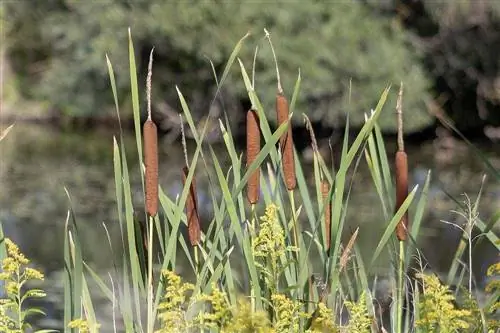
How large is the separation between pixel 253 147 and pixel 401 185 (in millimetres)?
346

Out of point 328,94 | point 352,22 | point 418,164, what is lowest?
point 418,164

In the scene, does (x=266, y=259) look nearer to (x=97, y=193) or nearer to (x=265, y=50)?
(x=97, y=193)

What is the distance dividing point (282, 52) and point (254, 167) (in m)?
16.7

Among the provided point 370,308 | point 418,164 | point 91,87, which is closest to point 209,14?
point 91,87

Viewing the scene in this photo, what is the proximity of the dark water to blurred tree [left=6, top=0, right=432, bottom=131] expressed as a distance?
1.24 m

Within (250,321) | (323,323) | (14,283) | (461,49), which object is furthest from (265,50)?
(250,321)

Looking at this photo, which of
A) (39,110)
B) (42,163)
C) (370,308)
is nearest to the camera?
(370,308)

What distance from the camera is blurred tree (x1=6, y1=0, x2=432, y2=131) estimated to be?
1881cm

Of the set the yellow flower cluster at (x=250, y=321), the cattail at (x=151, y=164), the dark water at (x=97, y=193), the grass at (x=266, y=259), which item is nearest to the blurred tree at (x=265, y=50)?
the dark water at (x=97, y=193)

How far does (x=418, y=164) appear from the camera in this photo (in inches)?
673

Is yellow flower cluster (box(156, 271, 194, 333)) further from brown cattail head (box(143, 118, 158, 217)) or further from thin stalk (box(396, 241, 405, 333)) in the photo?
thin stalk (box(396, 241, 405, 333))

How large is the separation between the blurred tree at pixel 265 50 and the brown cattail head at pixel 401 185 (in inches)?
612

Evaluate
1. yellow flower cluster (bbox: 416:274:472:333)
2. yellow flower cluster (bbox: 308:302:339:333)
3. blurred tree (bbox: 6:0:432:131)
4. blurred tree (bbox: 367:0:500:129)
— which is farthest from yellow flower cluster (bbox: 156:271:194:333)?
blurred tree (bbox: 367:0:500:129)

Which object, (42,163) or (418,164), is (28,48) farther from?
(418,164)
